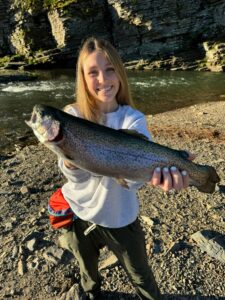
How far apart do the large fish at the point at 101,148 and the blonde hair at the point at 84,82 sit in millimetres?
551

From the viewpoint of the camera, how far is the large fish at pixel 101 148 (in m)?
3.57

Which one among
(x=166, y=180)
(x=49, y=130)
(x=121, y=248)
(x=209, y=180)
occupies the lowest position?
(x=121, y=248)

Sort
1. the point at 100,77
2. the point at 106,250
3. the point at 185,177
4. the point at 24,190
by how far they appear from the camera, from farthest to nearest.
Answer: the point at 24,190, the point at 106,250, the point at 100,77, the point at 185,177

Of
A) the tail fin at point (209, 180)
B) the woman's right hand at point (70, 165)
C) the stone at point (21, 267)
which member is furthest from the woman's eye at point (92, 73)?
the stone at point (21, 267)

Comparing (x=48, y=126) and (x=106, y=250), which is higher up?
(x=48, y=126)

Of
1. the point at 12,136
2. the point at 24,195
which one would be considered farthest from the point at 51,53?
the point at 24,195

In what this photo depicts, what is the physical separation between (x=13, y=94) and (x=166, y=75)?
50.9ft

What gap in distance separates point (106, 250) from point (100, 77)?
11.4 feet

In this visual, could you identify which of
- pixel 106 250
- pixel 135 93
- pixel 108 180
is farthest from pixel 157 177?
pixel 135 93

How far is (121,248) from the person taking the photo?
175 inches

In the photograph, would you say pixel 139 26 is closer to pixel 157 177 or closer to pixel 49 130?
pixel 157 177

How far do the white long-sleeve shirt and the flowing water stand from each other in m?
11.5

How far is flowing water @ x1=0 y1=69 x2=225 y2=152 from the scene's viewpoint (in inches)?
768

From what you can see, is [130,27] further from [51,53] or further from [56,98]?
[56,98]
